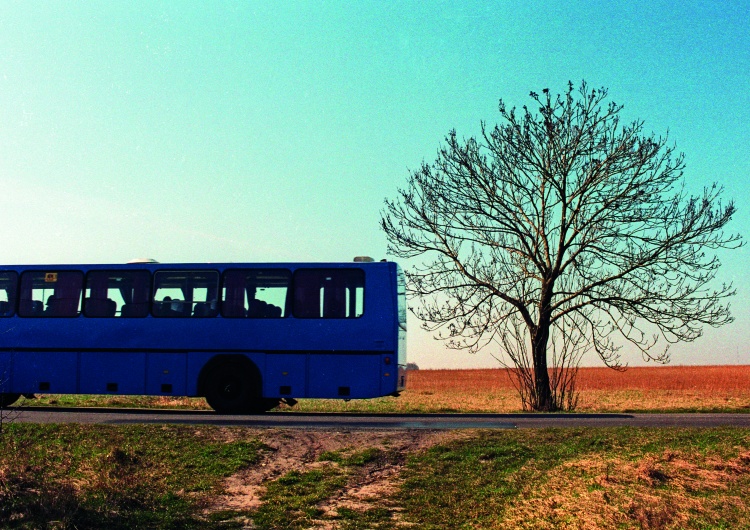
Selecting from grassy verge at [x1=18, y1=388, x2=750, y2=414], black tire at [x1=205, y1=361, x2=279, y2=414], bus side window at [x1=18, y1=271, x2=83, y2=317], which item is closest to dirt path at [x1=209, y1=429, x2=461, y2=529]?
black tire at [x1=205, y1=361, x2=279, y2=414]

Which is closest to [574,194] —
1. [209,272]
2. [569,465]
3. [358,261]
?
[358,261]

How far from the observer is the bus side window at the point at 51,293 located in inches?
786

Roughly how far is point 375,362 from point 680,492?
8.64 m

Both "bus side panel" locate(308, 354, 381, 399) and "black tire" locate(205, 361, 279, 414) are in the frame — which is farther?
"black tire" locate(205, 361, 279, 414)

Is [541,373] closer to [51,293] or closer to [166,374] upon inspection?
[166,374]

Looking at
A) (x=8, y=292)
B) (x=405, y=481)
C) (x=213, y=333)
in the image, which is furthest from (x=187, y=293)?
(x=405, y=481)

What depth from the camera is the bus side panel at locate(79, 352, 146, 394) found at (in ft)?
63.0

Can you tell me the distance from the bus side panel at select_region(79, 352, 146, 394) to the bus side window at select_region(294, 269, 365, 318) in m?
3.97

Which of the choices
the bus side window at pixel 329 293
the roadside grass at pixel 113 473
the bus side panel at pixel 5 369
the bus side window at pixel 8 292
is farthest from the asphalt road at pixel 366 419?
the bus side window at pixel 8 292

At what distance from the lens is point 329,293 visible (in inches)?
736

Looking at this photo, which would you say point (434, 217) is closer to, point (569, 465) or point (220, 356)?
point (220, 356)

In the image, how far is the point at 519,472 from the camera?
11.9 meters

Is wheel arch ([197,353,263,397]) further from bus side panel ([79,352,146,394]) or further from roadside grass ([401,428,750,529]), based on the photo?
roadside grass ([401,428,750,529])

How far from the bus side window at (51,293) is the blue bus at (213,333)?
0.03m
